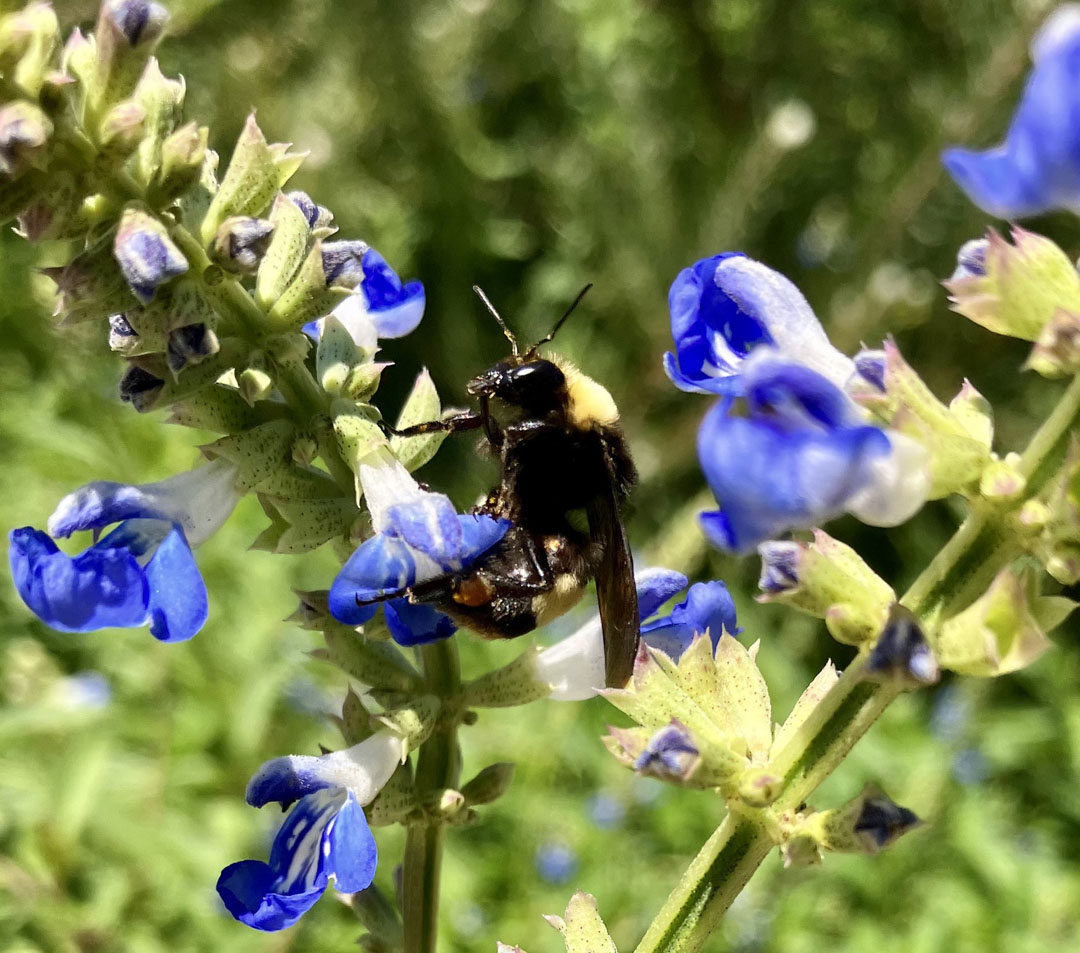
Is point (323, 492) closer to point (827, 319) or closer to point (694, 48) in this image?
point (827, 319)

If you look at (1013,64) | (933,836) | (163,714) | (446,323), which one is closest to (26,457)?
(163,714)

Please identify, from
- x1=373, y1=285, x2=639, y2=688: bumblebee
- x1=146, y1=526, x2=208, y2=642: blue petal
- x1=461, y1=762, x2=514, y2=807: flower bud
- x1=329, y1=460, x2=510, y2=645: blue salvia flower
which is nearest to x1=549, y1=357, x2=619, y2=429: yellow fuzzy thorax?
x1=373, y1=285, x2=639, y2=688: bumblebee

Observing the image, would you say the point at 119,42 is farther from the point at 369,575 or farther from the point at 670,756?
the point at 670,756

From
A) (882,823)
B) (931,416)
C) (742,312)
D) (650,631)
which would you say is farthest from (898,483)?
(650,631)

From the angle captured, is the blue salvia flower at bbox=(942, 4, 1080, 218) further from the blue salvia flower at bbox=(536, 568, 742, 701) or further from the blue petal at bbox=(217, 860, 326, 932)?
the blue petal at bbox=(217, 860, 326, 932)

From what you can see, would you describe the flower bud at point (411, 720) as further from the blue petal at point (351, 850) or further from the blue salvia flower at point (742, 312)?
the blue salvia flower at point (742, 312)

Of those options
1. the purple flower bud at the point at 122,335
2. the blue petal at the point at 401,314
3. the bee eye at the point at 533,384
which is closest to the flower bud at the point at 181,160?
the purple flower bud at the point at 122,335
